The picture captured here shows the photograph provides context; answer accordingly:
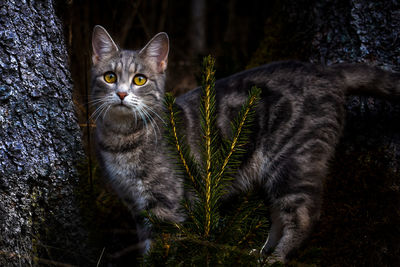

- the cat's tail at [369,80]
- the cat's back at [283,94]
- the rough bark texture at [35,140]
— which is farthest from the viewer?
the cat's back at [283,94]

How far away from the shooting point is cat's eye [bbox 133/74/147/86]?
2535 mm

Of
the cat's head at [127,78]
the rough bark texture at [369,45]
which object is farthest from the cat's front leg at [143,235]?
the rough bark texture at [369,45]

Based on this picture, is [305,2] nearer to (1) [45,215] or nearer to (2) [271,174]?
(2) [271,174]

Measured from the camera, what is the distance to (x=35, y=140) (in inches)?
79.6

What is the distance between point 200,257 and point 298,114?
4.81 feet

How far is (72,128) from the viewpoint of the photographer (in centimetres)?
223

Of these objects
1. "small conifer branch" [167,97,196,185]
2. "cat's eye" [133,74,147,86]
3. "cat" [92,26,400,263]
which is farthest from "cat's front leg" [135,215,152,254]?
"small conifer branch" [167,97,196,185]

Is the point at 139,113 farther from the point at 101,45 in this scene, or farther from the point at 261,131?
the point at 261,131

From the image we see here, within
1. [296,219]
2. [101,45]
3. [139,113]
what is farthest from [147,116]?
[296,219]

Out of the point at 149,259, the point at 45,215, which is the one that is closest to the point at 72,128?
the point at 45,215

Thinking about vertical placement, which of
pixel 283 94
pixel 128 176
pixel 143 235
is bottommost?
pixel 143 235

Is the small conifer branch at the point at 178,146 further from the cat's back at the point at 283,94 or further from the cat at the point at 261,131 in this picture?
the cat's back at the point at 283,94

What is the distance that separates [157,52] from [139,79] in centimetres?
25

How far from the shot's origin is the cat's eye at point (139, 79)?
254 centimetres
